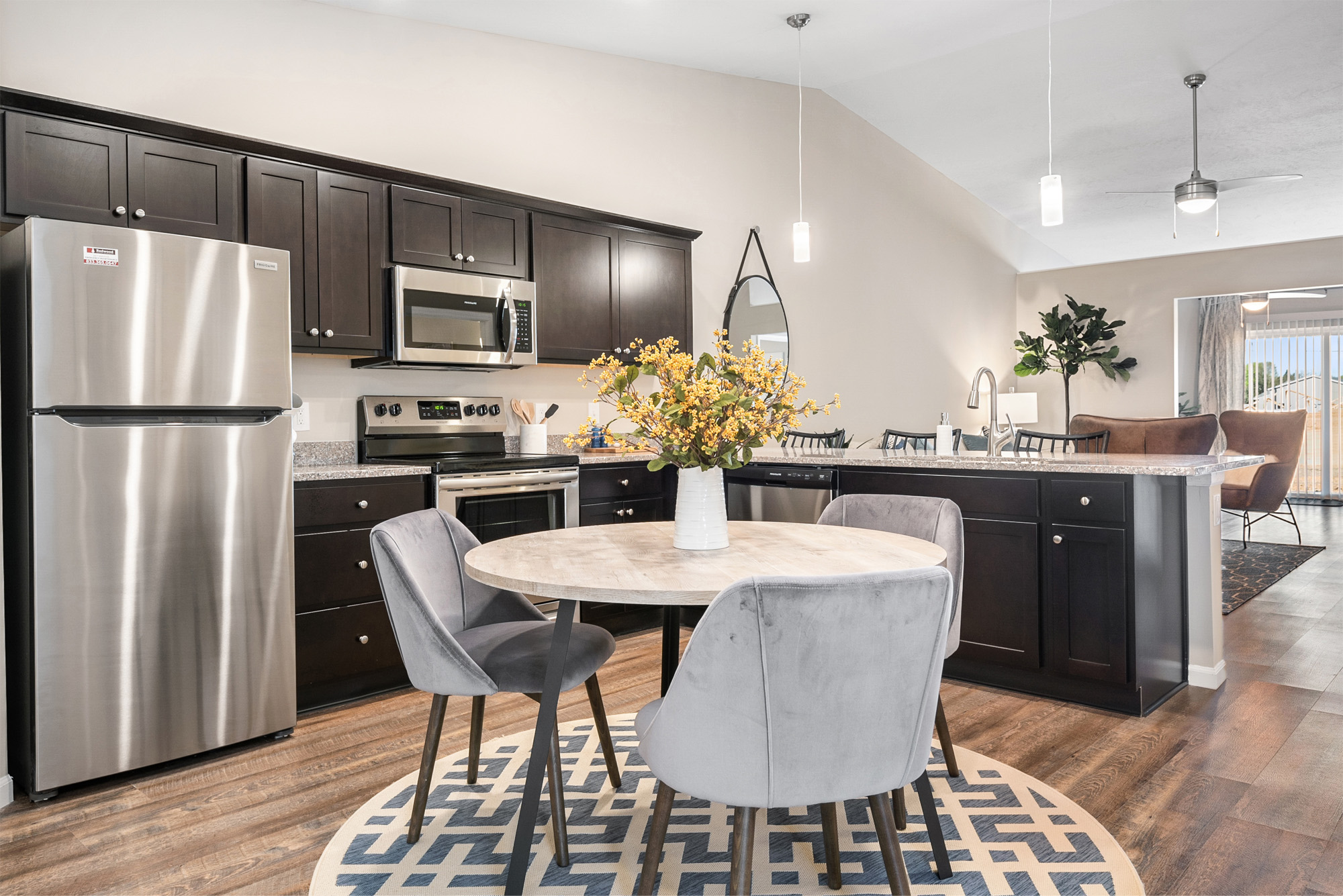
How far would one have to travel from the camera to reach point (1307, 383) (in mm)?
9664

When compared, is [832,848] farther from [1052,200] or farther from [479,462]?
[1052,200]

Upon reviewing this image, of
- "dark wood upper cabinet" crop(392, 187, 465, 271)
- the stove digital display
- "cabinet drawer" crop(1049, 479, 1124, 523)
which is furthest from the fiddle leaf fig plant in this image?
"dark wood upper cabinet" crop(392, 187, 465, 271)

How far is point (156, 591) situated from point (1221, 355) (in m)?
11.0

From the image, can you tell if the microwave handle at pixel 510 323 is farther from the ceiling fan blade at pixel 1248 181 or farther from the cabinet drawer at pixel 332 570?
the ceiling fan blade at pixel 1248 181

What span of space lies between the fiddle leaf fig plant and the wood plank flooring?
214 inches

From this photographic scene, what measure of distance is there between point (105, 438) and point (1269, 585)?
5.85 meters

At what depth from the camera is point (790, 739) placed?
1.24 meters

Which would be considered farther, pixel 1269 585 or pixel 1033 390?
pixel 1033 390

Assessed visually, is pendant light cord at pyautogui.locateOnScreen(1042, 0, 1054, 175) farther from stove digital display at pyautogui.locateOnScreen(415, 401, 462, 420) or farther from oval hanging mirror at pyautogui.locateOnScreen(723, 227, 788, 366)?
stove digital display at pyautogui.locateOnScreen(415, 401, 462, 420)

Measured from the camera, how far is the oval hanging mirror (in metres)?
5.22

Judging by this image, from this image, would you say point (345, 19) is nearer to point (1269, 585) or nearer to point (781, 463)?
point (781, 463)

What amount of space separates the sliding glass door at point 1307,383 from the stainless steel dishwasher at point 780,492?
28.7ft

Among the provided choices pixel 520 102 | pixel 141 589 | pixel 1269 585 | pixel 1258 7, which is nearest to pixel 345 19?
pixel 520 102

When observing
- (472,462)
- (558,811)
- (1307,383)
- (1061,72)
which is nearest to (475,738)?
(558,811)
